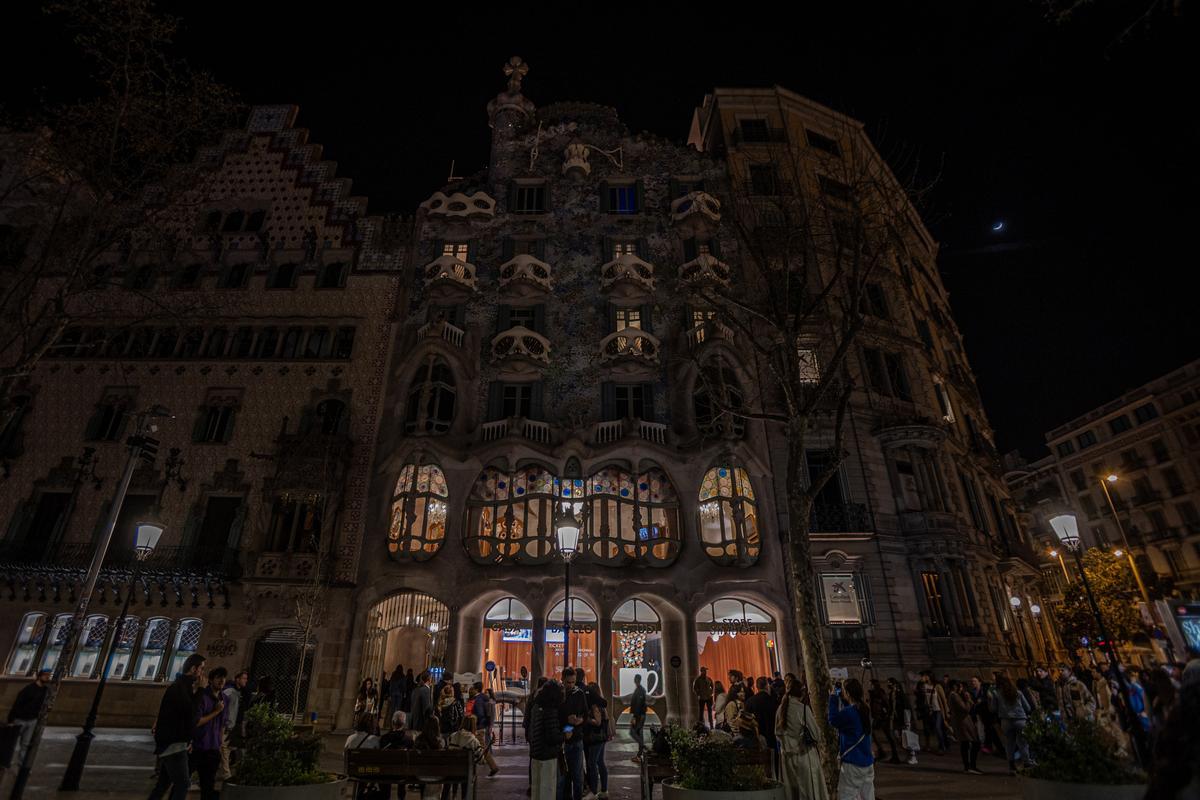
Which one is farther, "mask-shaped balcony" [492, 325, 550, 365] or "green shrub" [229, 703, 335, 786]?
"mask-shaped balcony" [492, 325, 550, 365]

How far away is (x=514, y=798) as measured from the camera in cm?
1001

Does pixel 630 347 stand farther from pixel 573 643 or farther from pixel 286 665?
pixel 286 665

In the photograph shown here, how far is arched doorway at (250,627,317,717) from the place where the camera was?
20.2 m

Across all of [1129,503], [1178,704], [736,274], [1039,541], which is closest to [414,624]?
[736,274]

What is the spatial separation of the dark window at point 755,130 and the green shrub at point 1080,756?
101ft

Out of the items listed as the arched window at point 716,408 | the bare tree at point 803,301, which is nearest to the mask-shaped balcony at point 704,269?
the bare tree at point 803,301

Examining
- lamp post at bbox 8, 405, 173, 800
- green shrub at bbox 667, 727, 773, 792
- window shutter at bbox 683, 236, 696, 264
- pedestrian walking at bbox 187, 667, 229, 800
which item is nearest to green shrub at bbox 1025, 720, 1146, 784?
green shrub at bbox 667, 727, 773, 792

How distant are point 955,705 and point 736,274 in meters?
19.6

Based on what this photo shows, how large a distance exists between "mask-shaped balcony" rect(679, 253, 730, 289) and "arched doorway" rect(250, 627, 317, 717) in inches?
838

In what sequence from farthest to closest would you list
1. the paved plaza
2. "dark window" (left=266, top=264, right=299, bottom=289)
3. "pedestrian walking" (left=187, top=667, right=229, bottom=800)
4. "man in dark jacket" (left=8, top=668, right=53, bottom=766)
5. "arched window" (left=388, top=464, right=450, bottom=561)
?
"dark window" (left=266, top=264, right=299, bottom=289)
"arched window" (left=388, top=464, right=450, bottom=561)
the paved plaza
"man in dark jacket" (left=8, top=668, right=53, bottom=766)
"pedestrian walking" (left=187, top=667, right=229, bottom=800)

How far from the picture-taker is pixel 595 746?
384 inches

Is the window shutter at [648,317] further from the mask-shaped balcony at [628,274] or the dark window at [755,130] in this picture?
the dark window at [755,130]

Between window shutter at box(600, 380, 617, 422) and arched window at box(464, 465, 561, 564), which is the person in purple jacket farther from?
window shutter at box(600, 380, 617, 422)

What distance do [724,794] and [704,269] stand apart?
901 inches
